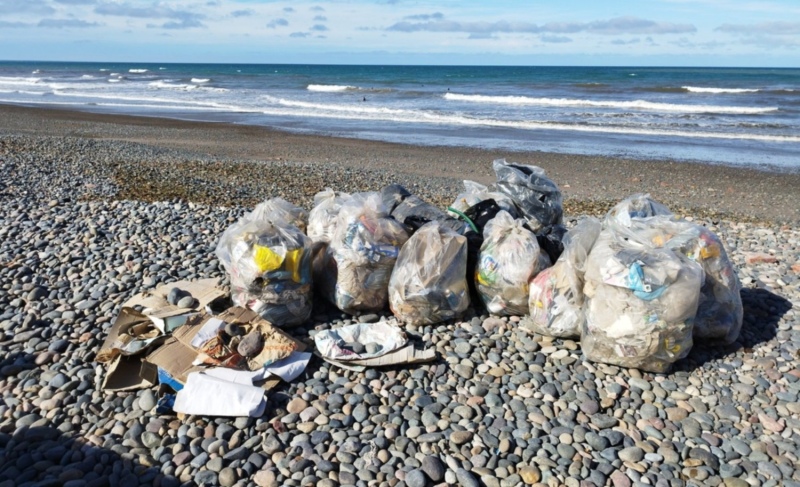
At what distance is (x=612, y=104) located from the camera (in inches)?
1079

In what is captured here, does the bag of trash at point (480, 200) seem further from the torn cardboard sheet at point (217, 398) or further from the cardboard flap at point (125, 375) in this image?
the cardboard flap at point (125, 375)

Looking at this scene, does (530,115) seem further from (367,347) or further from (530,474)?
(530,474)

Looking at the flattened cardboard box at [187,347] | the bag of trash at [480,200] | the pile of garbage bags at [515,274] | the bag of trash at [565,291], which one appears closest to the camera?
the flattened cardboard box at [187,347]

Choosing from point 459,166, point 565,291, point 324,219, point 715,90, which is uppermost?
point 715,90

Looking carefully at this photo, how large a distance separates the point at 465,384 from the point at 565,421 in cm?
61

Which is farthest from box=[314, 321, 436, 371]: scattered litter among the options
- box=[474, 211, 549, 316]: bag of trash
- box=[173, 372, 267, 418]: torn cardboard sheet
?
box=[474, 211, 549, 316]: bag of trash

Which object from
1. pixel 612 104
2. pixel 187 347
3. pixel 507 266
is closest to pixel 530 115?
pixel 612 104

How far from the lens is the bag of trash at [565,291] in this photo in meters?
4.05

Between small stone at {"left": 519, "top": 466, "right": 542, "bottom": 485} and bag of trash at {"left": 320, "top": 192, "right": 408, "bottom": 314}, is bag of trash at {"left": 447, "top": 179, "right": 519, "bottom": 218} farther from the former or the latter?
small stone at {"left": 519, "top": 466, "right": 542, "bottom": 485}

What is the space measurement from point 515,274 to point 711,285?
121 cm

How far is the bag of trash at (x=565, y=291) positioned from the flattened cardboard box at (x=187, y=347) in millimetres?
1511

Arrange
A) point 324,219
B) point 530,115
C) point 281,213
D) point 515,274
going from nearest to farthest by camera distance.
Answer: point 515,274, point 324,219, point 281,213, point 530,115

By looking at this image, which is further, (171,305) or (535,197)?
(535,197)

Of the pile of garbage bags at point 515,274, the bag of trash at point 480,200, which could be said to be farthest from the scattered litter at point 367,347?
the bag of trash at point 480,200
